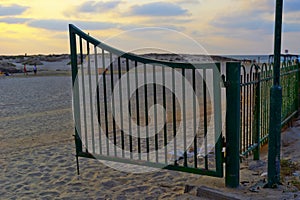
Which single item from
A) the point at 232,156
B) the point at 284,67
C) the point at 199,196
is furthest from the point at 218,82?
the point at 284,67

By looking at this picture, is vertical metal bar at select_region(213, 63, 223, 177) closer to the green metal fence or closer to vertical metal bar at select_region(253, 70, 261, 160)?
the green metal fence

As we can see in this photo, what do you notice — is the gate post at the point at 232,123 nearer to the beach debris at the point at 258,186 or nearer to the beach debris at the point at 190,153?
the beach debris at the point at 258,186

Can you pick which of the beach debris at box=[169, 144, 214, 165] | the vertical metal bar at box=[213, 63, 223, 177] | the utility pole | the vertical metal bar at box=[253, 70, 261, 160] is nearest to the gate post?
the vertical metal bar at box=[213, 63, 223, 177]

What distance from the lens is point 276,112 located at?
3969 mm

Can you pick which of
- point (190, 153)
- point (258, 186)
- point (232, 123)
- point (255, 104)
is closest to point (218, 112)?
point (232, 123)

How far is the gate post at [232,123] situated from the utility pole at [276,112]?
38 cm

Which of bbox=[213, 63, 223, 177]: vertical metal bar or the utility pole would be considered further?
bbox=[213, 63, 223, 177]: vertical metal bar

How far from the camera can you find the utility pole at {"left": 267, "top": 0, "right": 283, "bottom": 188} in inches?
148

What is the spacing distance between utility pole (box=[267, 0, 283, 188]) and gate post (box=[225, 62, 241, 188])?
0.38 meters

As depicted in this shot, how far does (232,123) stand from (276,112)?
0.51m

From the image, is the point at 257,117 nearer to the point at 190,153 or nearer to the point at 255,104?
the point at 255,104

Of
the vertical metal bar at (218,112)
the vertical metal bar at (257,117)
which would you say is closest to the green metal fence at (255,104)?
the vertical metal bar at (257,117)

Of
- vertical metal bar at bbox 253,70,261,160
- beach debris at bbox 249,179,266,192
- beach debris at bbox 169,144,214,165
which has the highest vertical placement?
vertical metal bar at bbox 253,70,261,160

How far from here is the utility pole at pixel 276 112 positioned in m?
3.75
